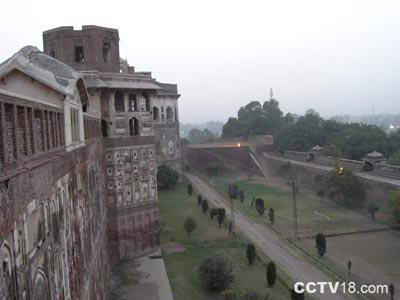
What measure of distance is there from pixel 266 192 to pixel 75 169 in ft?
101

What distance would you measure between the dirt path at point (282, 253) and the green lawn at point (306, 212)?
119cm

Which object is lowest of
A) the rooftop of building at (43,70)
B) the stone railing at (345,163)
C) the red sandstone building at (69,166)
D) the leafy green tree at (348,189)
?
the leafy green tree at (348,189)

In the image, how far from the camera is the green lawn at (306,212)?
90.2ft

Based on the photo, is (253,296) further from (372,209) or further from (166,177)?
(166,177)

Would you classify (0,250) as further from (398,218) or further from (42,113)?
(398,218)

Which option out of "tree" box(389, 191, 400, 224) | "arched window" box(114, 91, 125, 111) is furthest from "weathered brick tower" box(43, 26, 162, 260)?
"tree" box(389, 191, 400, 224)

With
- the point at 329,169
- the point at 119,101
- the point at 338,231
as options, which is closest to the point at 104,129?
the point at 119,101

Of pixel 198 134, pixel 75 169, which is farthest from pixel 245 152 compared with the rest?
pixel 198 134

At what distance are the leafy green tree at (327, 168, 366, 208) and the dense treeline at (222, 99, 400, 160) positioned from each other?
11178 mm

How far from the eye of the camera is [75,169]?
1137cm

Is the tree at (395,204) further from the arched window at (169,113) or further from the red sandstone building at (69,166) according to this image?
the arched window at (169,113)

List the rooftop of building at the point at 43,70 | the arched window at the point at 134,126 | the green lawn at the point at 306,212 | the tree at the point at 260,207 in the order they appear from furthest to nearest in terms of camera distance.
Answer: the tree at the point at 260,207 → the green lawn at the point at 306,212 → the arched window at the point at 134,126 → the rooftop of building at the point at 43,70

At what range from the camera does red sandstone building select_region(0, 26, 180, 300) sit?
613 cm

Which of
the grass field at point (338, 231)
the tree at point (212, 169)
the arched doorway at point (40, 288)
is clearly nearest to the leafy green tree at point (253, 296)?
the grass field at point (338, 231)
